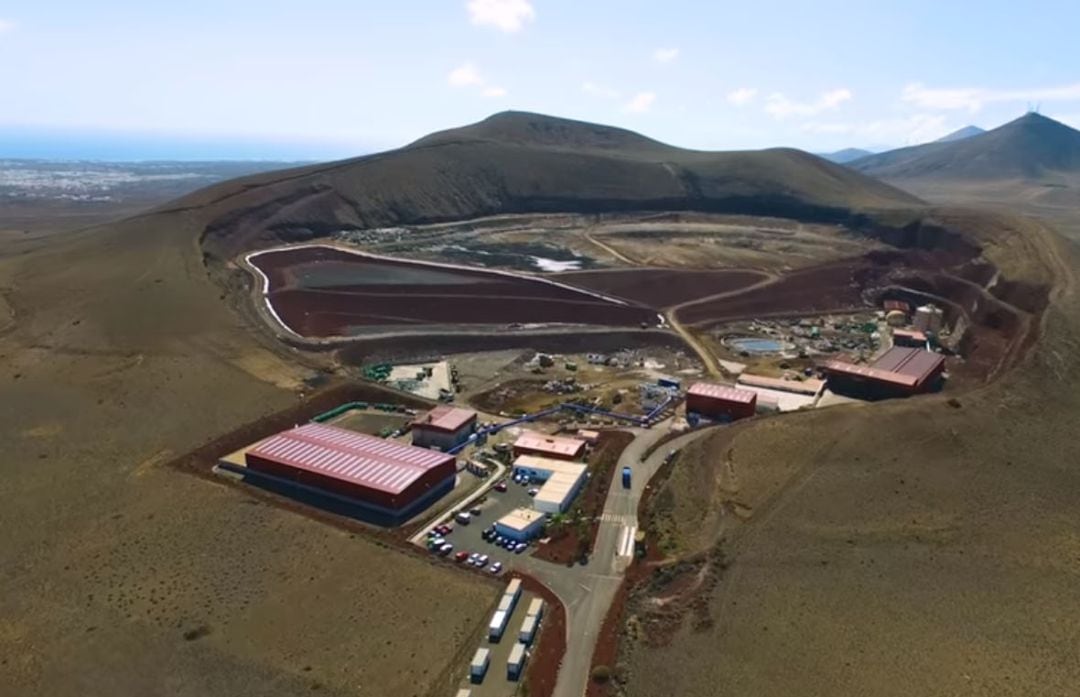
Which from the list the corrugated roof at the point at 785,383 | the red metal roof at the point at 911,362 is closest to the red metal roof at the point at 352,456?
the corrugated roof at the point at 785,383

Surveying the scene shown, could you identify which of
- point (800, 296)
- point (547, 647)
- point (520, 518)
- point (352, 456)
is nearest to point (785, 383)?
point (520, 518)

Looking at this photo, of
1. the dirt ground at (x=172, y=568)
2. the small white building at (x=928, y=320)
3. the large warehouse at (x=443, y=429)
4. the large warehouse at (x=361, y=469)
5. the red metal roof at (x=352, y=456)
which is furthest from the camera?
the small white building at (x=928, y=320)

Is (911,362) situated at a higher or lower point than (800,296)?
lower

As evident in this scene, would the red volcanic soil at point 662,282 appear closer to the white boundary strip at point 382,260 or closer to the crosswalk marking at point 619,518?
the white boundary strip at point 382,260

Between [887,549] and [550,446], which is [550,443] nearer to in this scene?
[550,446]

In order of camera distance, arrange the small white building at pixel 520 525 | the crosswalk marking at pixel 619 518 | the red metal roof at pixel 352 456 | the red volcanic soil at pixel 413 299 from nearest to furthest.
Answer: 1. the small white building at pixel 520 525
2. the crosswalk marking at pixel 619 518
3. the red metal roof at pixel 352 456
4. the red volcanic soil at pixel 413 299

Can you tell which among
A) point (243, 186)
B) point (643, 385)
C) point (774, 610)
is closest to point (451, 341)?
point (643, 385)

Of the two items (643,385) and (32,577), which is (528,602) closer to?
(32,577)

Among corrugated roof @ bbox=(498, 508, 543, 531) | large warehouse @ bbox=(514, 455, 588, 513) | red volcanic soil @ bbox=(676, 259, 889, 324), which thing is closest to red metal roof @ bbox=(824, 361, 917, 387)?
red volcanic soil @ bbox=(676, 259, 889, 324)
